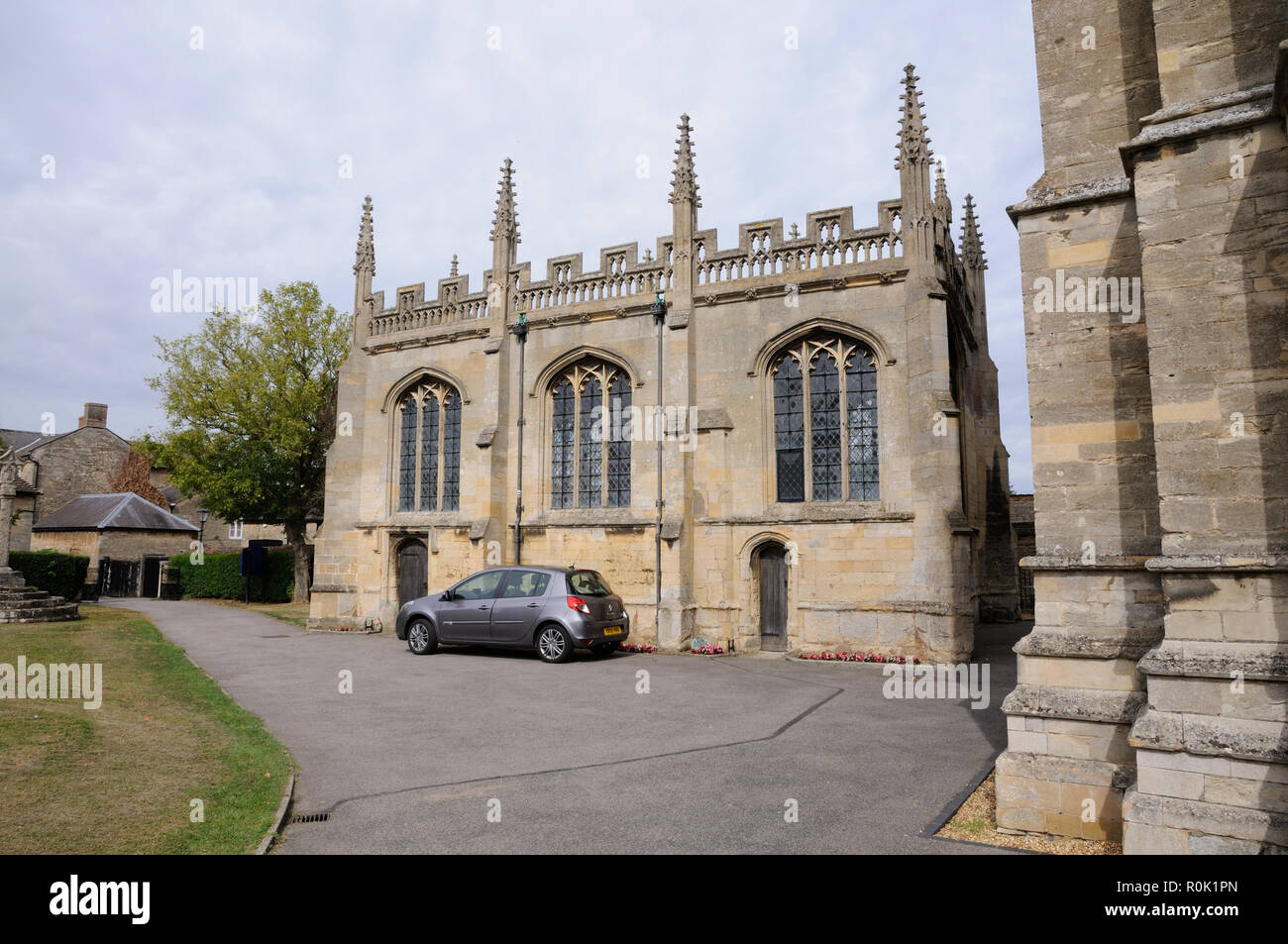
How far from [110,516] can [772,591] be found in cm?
3460

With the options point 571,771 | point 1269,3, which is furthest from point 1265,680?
point 571,771

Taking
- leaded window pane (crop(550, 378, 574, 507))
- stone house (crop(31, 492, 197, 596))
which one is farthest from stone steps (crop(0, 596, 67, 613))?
stone house (crop(31, 492, 197, 596))

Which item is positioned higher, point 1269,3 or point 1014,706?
point 1269,3

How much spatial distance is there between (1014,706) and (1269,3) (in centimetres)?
514

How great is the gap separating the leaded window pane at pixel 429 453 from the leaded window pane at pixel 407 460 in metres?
0.30

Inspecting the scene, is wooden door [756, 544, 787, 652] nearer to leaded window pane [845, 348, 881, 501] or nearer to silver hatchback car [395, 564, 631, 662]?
leaded window pane [845, 348, 881, 501]

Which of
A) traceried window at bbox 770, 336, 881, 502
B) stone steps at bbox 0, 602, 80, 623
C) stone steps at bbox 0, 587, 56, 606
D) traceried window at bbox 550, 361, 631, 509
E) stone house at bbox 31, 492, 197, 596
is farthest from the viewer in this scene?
stone house at bbox 31, 492, 197, 596

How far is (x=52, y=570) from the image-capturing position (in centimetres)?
2553

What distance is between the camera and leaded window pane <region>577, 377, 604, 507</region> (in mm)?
17875

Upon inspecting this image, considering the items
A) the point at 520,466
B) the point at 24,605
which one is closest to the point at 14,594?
the point at 24,605

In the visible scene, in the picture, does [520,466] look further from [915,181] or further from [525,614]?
[915,181]

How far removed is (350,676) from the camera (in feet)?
38.9
